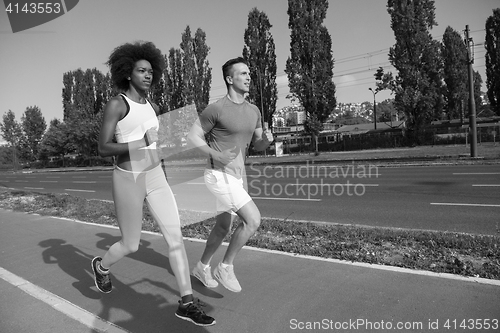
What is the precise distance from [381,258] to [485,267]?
39.0 inches

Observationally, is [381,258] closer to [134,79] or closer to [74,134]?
[134,79]

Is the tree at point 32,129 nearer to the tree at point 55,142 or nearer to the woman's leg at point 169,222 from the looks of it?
the tree at point 55,142

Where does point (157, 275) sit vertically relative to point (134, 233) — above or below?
below

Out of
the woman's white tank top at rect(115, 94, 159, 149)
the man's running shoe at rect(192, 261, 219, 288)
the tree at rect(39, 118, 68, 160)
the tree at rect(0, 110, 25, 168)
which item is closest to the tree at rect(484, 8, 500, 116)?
the man's running shoe at rect(192, 261, 219, 288)

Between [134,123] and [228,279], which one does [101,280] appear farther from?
[134,123]

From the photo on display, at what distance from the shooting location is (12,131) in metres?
57.3

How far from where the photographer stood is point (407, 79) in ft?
113

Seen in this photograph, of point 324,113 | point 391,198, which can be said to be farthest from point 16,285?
point 324,113

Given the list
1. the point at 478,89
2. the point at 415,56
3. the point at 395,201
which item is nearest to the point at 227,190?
the point at 395,201

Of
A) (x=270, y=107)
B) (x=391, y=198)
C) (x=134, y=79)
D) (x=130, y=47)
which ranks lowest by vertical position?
(x=391, y=198)

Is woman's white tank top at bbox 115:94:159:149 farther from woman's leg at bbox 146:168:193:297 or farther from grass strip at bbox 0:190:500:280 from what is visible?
grass strip at bbox 0:190:500:280

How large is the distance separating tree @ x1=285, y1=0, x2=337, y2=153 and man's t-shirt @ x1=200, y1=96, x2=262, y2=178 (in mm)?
32885

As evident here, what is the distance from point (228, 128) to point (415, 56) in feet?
115

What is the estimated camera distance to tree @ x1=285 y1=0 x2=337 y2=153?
1382 inches
